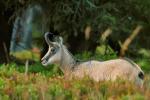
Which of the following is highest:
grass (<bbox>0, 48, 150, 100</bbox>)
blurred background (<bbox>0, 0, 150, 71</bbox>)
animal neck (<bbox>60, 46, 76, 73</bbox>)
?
grass (<bbox>0, 48, 150, 100</bbox>)

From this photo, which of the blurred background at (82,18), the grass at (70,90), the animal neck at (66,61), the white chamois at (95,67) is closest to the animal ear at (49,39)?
the white chamois at (95,67)

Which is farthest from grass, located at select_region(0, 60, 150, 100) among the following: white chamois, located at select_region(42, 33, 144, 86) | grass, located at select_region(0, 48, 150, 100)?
white chamois, located at select_region(42, 33, 144, 86)

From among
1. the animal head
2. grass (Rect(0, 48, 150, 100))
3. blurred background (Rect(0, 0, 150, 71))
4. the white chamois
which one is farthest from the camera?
blurred background (Rect(0, 0, 150, 71))

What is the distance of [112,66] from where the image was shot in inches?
494

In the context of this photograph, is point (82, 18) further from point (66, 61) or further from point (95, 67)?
point (95, 67)

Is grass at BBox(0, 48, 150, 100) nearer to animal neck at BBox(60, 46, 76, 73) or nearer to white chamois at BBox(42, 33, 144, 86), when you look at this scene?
white chamois at BBox(42, 33, 144, 86)

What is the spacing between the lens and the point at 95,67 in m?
13.0

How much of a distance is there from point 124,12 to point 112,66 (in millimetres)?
10055

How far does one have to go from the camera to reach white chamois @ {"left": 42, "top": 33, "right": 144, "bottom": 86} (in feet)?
39.3

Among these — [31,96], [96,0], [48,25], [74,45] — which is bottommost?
[74,45]

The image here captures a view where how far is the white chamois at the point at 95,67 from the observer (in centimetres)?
1198

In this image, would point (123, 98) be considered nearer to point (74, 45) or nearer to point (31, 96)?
point (31, 96)

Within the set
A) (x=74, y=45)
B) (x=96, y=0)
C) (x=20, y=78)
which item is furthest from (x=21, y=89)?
(x=74, y=45)

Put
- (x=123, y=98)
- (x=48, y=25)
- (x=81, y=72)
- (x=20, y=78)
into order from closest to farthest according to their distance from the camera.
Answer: (x=123, y=98) → (x=20, y=78) → (x=81, y=72) → (x=48, y=25)
